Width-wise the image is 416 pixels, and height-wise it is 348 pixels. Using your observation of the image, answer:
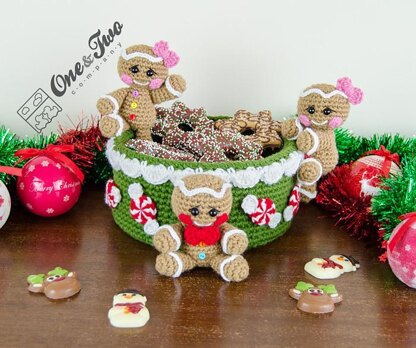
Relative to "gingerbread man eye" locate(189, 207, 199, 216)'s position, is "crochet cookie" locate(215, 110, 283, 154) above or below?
above

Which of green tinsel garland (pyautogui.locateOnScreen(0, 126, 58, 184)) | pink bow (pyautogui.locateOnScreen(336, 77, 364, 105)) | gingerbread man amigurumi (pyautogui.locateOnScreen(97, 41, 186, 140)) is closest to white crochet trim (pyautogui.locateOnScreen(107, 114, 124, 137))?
gingerbread man amigurumi (pyautogui.locateOnScreen(97, 41, 186, 140))

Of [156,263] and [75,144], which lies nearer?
[156,263]

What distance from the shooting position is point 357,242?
3.07 ft

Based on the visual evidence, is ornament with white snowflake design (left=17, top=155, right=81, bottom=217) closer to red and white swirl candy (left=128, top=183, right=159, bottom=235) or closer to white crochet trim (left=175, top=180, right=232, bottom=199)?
red and white swirl candy (left=128, top=183, right=159, bottom=235)

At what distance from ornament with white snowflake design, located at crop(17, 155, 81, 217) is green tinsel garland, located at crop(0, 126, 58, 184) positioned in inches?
1.9

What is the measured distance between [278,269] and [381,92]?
0.47 metres

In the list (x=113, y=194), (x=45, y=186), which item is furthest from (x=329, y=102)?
(x=45, y=186)

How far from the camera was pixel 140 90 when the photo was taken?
923 mm

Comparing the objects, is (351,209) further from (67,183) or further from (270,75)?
(67,183)

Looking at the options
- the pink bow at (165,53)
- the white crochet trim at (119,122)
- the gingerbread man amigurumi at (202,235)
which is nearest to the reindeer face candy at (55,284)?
the gingerbread man amigurumi at (202,235)

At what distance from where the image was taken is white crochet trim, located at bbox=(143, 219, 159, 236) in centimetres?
86

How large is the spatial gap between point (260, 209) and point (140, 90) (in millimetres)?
256

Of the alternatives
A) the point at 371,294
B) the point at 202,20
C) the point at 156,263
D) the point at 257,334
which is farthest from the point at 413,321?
the point at 202,20

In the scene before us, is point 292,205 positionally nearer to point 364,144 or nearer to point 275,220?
point 275,220
